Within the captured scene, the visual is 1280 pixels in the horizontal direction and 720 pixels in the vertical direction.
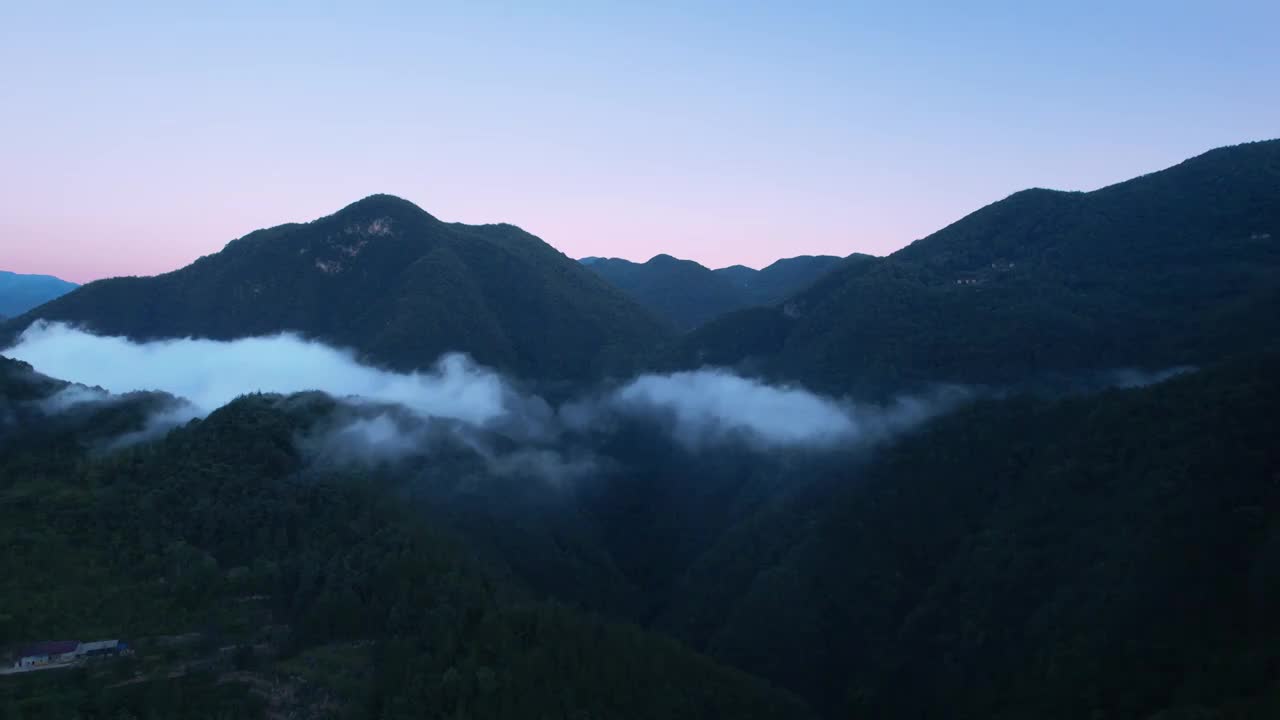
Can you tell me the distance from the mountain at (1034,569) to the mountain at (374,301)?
261ft

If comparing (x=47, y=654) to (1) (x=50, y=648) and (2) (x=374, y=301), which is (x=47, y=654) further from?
(2) (x=374, y=301)

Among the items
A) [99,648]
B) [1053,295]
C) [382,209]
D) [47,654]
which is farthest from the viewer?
[382,209]

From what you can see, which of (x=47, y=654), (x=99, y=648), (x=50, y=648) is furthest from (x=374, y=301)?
(x=47, y=654)

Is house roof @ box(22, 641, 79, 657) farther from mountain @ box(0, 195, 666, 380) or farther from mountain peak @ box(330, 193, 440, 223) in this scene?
mountain peak @ box(330, 193, 440, 223)

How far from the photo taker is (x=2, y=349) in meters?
160

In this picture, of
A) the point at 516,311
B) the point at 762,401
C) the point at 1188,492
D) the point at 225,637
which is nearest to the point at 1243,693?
the point at 1188,492

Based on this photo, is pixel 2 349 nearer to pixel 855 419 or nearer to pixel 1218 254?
pixel 855 419

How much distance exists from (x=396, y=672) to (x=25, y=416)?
60.6m

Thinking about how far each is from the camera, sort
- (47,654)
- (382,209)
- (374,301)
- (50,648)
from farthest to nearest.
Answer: (382,209), (374,301), (50,648), (47,654)

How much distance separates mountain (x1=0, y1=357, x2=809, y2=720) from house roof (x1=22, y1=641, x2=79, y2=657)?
1.61 m

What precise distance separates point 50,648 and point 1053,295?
421 feet

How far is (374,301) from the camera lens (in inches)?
6801

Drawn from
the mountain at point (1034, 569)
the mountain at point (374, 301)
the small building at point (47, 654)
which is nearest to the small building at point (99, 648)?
the small building at point (47, 654)

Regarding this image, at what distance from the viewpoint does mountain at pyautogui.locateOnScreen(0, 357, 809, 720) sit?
2131 inches
